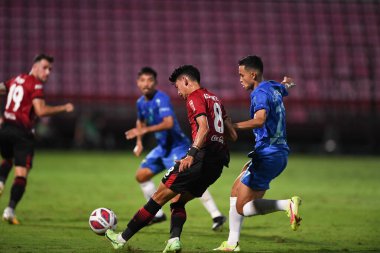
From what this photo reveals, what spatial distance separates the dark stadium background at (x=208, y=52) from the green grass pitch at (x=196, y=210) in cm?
522

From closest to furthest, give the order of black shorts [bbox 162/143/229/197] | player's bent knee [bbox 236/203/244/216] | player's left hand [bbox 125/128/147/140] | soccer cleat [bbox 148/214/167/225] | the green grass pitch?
black shorts [bbox 162/143/229/197] → player's bent knee [bbox 236/203/244/216] → the green grass pitch → player's left hand [bbox 125/128/147/140] → soccer cleat [bbox 148/214/167/225]

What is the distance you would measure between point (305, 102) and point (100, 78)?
7.96 metres

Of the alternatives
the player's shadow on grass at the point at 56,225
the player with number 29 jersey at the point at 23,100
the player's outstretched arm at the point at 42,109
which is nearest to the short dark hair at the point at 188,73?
the player's outstretched arm at the point at 42,109

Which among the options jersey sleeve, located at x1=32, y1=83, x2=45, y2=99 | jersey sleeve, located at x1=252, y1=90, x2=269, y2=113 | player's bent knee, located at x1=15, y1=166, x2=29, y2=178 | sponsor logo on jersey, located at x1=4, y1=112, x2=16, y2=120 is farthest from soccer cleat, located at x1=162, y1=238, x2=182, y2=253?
sponsor logo on jersey, located at x1=4, y1=112, x2=16, y2=120

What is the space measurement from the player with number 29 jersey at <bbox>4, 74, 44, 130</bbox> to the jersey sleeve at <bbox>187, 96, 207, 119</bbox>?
3406 millimetres

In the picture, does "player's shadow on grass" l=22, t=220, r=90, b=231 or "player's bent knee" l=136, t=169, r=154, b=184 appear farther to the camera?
"player's bent knee" l=136, t=169, r=154, b=184

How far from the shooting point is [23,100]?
32.5ft

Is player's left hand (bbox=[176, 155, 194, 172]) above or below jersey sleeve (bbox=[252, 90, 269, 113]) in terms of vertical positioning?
below

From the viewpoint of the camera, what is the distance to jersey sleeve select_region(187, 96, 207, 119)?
703 cm

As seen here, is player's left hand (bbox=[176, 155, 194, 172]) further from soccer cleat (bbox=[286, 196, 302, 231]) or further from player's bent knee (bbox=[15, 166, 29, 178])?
player's bent knee (bbox=[15, 166, 29, 178])

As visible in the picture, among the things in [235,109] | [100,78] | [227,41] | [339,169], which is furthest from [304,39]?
[339,169]

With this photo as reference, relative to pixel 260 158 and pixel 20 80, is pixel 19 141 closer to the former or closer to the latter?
pixel 20 80

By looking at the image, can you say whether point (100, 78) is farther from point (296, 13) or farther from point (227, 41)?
point (296, 13)

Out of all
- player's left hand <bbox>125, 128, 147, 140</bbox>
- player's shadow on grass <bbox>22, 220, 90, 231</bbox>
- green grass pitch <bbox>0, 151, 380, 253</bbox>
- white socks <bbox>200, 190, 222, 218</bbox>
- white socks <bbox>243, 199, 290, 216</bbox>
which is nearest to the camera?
white socks <bbox>243, 199, 290, 216</bbox>
